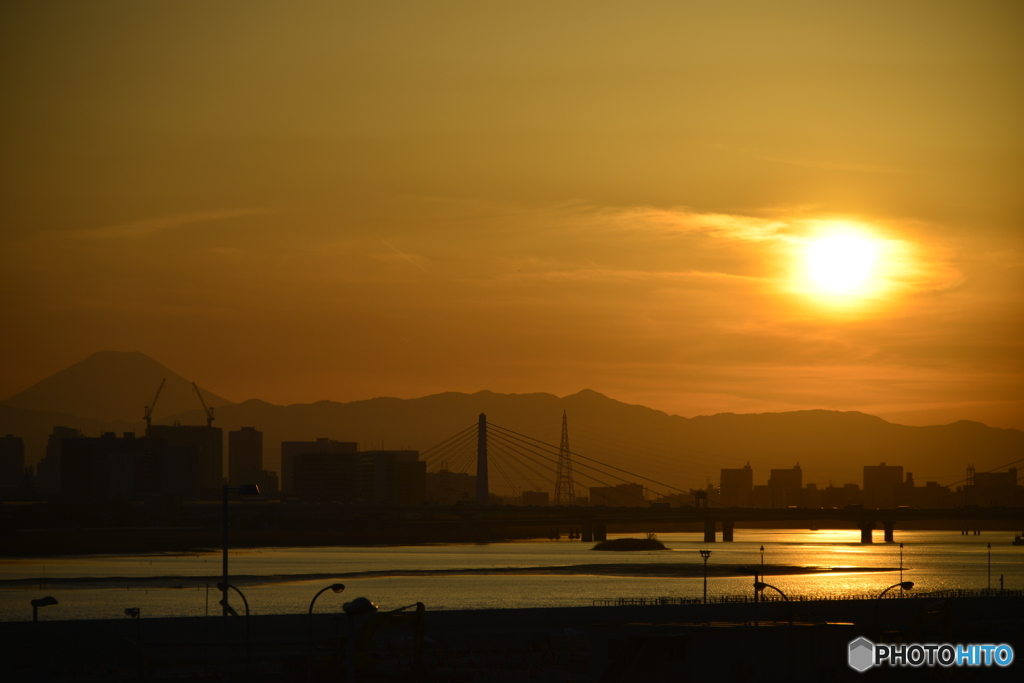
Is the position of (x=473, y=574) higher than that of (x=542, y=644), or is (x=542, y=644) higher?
(x=542, y=644)

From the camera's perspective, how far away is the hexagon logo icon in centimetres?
3378

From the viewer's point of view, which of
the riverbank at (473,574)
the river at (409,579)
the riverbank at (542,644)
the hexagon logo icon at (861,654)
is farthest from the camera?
the riverbank at (473,574)

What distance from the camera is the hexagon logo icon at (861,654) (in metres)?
33.8

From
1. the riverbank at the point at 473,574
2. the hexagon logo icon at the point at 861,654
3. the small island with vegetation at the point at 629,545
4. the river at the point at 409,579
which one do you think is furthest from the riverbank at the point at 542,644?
the small island with vegetation at the point at 629,545

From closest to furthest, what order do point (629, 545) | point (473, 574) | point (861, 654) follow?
point (861, 654)
point (473, 574)
point (629, 545)

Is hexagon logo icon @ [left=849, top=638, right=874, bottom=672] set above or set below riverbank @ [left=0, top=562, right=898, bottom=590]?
above

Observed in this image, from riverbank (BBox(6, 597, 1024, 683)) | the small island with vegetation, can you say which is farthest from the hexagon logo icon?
the small island with vegetation

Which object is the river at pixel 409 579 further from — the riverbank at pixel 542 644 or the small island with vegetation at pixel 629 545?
the riverbank at pixel 542 644

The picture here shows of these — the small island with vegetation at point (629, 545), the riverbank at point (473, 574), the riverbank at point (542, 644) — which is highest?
the riverbank at point (542, 644)

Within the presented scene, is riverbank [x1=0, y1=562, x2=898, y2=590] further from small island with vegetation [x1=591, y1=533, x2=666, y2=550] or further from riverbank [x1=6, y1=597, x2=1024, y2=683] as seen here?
riverbank [x1=6, y1=597, x2=1024, y2=683]

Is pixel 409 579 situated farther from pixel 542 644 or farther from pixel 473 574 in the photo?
pixel 542 644

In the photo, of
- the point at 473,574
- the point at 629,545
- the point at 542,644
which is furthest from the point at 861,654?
the point at 629,545

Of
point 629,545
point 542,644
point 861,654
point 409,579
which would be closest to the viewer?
point 861,654

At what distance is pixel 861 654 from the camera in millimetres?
33875
